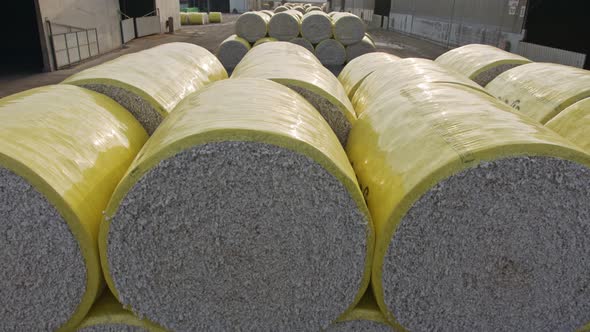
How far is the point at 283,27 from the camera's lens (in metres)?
12.8

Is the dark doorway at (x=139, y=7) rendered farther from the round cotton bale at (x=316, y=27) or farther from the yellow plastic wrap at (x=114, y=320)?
the yellow plastic wrap at (x=114, y=320)

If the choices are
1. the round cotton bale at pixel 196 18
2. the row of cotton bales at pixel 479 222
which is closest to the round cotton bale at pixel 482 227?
the row of cotton bales at pixel 479 222

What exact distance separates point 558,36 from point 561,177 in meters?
12.9

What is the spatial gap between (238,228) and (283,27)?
1172 cm

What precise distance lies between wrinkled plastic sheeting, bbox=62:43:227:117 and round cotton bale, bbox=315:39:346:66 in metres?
8.47

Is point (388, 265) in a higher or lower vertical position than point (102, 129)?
lower

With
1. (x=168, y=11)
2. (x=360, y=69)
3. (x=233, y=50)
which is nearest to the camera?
(x=360, y=69)

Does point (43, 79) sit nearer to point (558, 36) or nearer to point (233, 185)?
point (233, 185)

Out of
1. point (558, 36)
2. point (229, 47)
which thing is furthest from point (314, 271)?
point (558, 36)

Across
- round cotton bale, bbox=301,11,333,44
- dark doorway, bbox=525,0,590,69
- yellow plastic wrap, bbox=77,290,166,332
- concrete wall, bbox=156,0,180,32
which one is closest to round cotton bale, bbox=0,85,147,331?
yellow plastic wrap, bbox=77,290,166,332

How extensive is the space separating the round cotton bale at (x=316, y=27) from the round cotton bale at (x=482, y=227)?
11.0m

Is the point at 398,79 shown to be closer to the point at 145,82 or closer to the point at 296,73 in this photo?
the point at 296,73

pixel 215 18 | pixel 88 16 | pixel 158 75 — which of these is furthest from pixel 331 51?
pixel 215 18

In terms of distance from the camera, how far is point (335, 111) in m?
3.16
